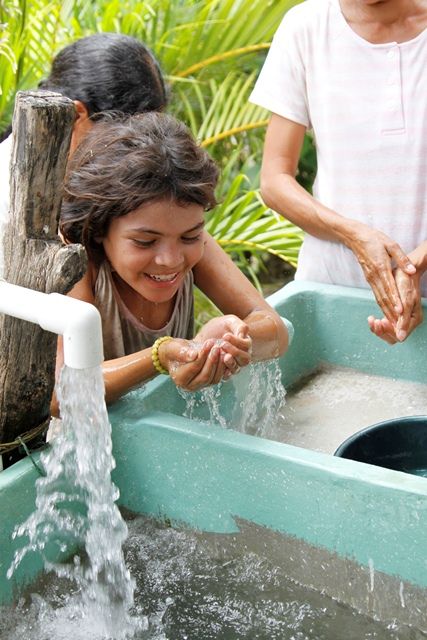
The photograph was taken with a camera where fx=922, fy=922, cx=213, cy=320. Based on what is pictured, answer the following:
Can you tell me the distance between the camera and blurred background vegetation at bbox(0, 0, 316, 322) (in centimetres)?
376

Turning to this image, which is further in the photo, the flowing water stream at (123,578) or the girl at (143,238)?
the girl at (143,238)

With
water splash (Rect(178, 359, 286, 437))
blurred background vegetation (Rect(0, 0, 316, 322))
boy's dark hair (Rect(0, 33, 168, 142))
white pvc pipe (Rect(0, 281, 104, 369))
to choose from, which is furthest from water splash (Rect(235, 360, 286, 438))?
blurred background vegetation (Rect(0, 0, 316, 322))

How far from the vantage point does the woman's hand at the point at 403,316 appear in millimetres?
2178

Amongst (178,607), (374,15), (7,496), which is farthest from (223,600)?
(374,15)

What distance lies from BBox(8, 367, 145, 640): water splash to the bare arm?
0.86 metres

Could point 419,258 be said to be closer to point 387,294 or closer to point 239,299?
point 387,294

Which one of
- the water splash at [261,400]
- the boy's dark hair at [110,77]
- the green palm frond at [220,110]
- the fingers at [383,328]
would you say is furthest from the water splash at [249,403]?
A: the green palm frond at [220,110]

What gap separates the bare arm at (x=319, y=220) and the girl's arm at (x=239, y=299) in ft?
0.84

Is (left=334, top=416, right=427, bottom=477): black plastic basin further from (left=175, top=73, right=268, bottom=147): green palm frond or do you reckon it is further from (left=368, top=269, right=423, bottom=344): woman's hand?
(left=175, top=73, right=268, bottom=147): green palm frond

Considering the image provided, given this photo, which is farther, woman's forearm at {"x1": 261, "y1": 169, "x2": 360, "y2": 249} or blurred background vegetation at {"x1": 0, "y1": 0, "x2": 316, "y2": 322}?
blurred background vegetation at {"x1": 0, "y1": 0, "x2": 316, "y2": 322}

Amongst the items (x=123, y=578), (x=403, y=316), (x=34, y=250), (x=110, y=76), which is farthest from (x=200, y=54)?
(x=123, y=578)

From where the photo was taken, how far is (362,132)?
2.34m

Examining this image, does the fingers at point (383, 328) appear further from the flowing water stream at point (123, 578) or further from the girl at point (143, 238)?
the flowing water stream at point (123, 578)

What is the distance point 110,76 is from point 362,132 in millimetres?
664
